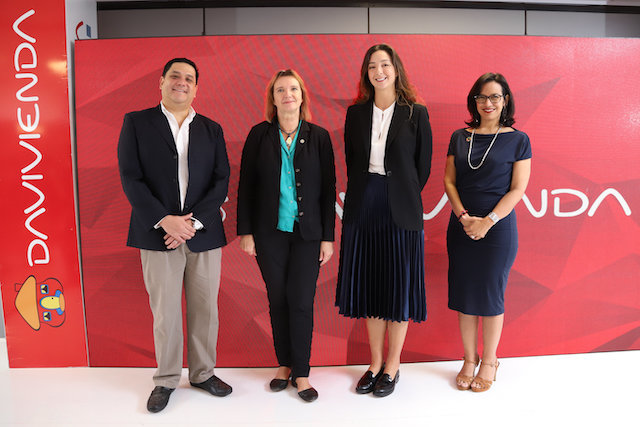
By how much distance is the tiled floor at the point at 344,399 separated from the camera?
2332mm

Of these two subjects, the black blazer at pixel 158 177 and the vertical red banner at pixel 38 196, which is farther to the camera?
the vertical red banner at pixel 38 196

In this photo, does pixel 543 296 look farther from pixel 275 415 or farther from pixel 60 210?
pixel 60 210

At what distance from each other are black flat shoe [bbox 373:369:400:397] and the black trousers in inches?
18.4

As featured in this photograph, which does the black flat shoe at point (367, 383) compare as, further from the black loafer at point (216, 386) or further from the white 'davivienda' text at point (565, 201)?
the white 'davivienda' text at point (565, 201)

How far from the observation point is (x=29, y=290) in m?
2.97

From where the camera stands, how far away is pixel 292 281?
2.43 m

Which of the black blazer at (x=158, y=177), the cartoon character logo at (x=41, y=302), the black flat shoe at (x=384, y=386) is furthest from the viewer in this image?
the cartoon character logo at (x=41, y=302)

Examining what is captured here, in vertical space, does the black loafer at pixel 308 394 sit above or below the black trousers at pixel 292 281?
below

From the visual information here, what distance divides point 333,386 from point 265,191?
1390 millimetres

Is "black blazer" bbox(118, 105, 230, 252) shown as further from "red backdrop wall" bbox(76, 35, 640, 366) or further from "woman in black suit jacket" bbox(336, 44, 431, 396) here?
"woman in black suit jacket" bbox(336, 44, 431, 396)

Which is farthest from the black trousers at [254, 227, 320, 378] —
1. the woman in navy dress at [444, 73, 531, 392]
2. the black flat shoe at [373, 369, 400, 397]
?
the woman in navy dress at [444, 73, 531, 392]

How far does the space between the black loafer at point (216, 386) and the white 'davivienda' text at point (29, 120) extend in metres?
1.54

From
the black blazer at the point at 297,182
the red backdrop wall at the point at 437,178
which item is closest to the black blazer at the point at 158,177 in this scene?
the black blazer at the point at 297,182

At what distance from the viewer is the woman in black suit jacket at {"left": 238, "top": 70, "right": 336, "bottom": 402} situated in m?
2.37
